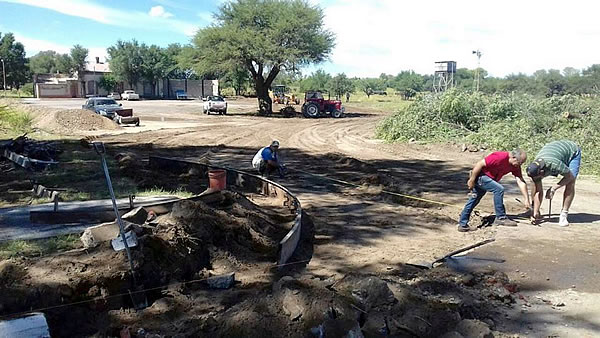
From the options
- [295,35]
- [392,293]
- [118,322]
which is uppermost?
[295,35]

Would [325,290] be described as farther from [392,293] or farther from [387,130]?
[387,130]

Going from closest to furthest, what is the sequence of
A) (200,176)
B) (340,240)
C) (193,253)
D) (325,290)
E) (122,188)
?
(325,290) → (193,253) → (340,240) → (122,188) → (200,176)

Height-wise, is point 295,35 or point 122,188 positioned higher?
point 295,35

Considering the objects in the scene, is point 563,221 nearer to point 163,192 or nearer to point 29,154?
point 163,192

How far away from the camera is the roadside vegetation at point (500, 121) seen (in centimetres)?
Answer: 1731

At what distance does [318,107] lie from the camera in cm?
3759

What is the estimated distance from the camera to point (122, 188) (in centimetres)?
1121

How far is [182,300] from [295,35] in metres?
34.3

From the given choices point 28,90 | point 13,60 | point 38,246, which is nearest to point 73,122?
point 38,246

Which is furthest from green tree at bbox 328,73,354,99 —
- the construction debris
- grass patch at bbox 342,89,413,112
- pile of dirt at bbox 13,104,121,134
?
the construction debris

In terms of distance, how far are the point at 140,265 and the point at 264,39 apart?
109 feet

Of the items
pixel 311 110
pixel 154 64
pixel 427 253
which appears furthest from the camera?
pixel 154 64

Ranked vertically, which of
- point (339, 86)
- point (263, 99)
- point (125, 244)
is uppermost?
point (339, 86)

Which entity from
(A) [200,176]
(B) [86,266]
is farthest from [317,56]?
(B) [86,266]
